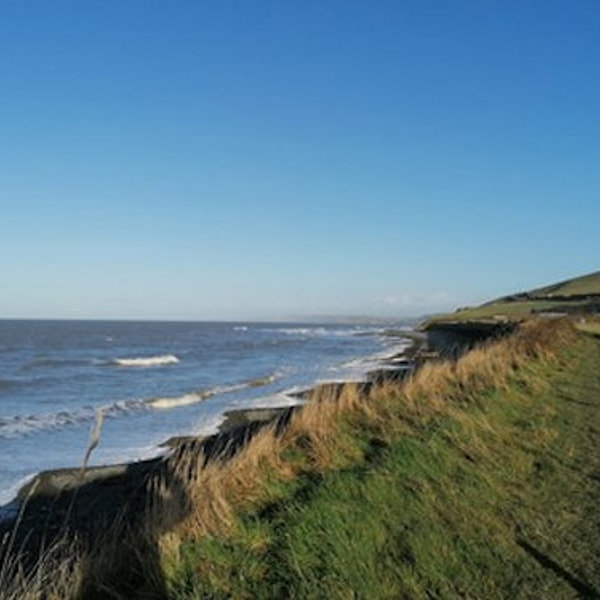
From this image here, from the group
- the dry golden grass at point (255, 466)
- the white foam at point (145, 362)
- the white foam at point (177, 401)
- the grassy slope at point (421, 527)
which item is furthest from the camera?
the white foam at point (145, 362)

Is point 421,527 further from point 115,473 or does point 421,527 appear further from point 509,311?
point 509,311

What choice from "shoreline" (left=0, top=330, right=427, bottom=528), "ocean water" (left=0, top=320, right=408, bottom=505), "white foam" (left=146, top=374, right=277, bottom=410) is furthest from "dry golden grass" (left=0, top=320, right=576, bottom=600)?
"white foam" (left=146, top=374, right=277, bottom=410)

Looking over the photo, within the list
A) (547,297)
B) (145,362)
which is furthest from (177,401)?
(547,297)

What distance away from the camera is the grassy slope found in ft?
17.0

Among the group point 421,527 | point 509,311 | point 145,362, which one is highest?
point 509,311

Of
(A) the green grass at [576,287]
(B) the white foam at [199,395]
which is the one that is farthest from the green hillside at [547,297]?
(B) the white foam at [199,395]

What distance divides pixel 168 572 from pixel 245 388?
86.7ft

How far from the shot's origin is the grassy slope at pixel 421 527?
5.18m

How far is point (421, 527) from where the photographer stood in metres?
6.29

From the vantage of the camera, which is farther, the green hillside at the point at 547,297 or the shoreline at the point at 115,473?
the green hillside at the point at 547,297

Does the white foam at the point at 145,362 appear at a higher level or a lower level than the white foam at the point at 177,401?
higher

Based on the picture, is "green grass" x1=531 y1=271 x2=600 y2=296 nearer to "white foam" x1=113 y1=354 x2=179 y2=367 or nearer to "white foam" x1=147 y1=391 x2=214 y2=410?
"white foam" x1=113 y1=354 x2=179 y2=367

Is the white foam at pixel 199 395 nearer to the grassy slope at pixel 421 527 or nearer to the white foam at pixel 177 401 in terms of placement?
the white foam at pixel 177 401

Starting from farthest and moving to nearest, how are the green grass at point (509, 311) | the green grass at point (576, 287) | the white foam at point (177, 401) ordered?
the green grass at point (576, 287)
the green grass at point (509, 311)
the white foam at point (177, 401)
